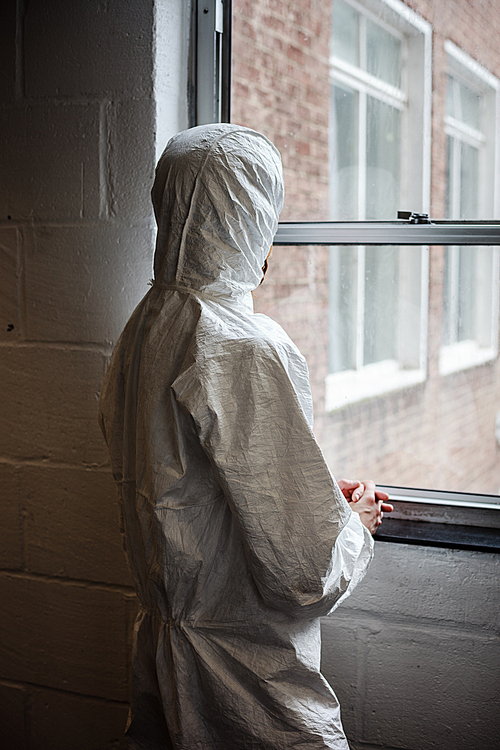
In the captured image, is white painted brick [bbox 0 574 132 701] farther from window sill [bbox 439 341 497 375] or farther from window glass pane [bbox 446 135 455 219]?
window glass pane [bbox 446 135 455 219]

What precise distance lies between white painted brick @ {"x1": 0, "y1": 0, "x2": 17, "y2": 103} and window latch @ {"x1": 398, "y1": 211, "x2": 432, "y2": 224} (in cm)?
97

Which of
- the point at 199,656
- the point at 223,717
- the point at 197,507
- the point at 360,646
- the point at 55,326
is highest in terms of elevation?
the point at 55,326

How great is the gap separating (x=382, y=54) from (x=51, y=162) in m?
0.84

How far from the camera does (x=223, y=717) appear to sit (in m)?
1.02

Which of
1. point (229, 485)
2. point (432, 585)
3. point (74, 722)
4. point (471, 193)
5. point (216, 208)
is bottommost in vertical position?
point (74, 722)

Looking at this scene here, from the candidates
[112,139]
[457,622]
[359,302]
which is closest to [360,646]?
[457,622]

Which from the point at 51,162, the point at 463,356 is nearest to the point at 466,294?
the point at 463,356

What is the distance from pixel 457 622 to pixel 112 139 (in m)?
1.36

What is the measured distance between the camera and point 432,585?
1416mm

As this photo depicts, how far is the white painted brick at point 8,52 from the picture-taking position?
1.46 m

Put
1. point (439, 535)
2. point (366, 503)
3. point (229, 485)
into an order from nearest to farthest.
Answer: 1. point (229, 485)
2. point (366, 503)
3. point (439, 535)

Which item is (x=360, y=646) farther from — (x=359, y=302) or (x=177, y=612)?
(x=359, y=302)

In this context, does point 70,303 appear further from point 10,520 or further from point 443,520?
point 443,520

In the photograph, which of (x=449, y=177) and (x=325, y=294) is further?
(x=325, y=294)
